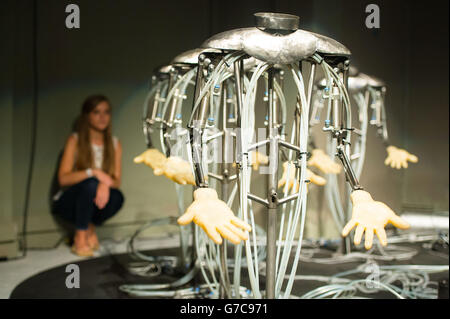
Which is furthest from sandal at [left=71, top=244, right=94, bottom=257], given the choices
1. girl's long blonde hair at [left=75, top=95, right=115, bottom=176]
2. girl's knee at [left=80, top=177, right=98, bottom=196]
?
girl's long blonde hair at [left=75, top=95, right=115, bottom=176]

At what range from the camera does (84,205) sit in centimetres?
332

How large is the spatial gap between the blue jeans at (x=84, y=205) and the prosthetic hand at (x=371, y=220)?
1.96 m

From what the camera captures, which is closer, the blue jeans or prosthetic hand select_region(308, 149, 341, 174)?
prosthetic hand select_region(308, 149, 341, 174)

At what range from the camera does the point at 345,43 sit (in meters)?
1.99

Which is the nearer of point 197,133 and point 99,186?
point 197,133

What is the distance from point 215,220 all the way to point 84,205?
1.92 metres

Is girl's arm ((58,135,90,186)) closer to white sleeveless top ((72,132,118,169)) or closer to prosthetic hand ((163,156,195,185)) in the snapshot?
white sleeveless top ((72,132,118,169))

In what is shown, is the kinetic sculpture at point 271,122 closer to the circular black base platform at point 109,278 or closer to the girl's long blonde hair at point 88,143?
the circular black base platform at point 109,278

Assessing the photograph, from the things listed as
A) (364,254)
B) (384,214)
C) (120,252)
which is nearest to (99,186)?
(120,252)

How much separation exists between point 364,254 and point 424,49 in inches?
63.0

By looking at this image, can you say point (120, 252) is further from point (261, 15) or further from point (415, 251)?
point (261, 15)

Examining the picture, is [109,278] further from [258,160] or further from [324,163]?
[324,163]

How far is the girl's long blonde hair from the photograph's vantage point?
3.39m

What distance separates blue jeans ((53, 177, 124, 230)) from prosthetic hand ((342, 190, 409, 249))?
1.96m
